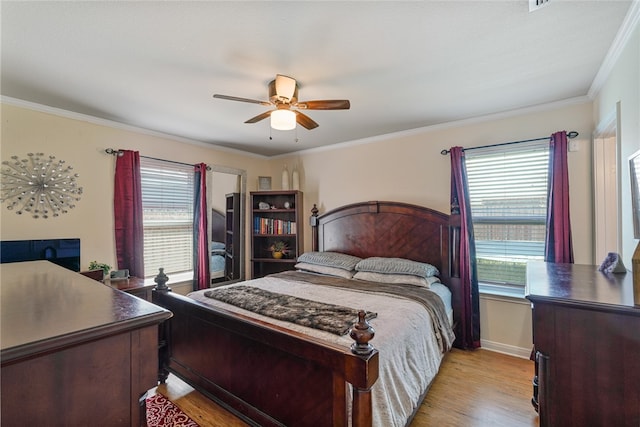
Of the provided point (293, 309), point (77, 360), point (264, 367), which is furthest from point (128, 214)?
point (77, 360)

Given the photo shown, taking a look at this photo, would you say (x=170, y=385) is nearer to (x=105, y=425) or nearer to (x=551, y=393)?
(x=105, y=425)

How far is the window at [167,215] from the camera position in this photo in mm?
3461

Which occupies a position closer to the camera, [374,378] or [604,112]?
[374,378]

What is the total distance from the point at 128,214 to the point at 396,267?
297cm

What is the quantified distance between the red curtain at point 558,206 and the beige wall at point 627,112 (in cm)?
60

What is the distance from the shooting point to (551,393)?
130cm

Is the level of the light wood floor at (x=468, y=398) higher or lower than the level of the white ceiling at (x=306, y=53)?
lower

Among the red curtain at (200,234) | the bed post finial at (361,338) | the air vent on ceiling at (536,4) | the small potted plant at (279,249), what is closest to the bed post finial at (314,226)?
the small potted plant at (279,249)

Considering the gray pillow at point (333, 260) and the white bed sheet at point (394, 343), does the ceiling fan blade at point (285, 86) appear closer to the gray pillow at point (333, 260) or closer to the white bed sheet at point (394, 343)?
the white bed sheet at point (394, 343)

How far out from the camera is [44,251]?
2.59 m

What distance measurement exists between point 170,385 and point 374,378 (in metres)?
1.98

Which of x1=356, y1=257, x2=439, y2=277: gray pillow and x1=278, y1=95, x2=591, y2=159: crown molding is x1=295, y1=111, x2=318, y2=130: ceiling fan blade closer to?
x1=278, y1=95, x2=591, y2=159: crown molding

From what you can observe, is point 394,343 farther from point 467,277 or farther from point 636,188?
point 467,277

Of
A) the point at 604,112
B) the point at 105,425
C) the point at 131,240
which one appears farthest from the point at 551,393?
the point at 131,240
